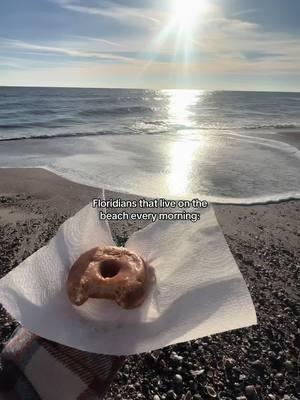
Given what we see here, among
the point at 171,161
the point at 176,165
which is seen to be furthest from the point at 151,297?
the point at 171,161

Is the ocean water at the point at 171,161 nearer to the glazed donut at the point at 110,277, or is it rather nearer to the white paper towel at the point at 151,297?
the white paper towel at the point at 151,297

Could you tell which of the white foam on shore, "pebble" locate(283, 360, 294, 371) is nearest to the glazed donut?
"pebble" locate(283, 360, 294, 371)

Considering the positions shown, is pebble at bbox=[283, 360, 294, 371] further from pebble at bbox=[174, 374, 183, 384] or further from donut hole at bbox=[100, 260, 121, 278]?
donut hole at bbox=[100, 260, 121, 278]

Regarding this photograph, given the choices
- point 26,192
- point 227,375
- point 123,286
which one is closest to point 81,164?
point 26,192

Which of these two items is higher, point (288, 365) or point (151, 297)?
point (151, 297)

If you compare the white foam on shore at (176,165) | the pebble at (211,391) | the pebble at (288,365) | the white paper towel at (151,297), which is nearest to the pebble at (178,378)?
the pebble at (211,391)

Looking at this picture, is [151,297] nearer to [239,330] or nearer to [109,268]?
[109,268]
